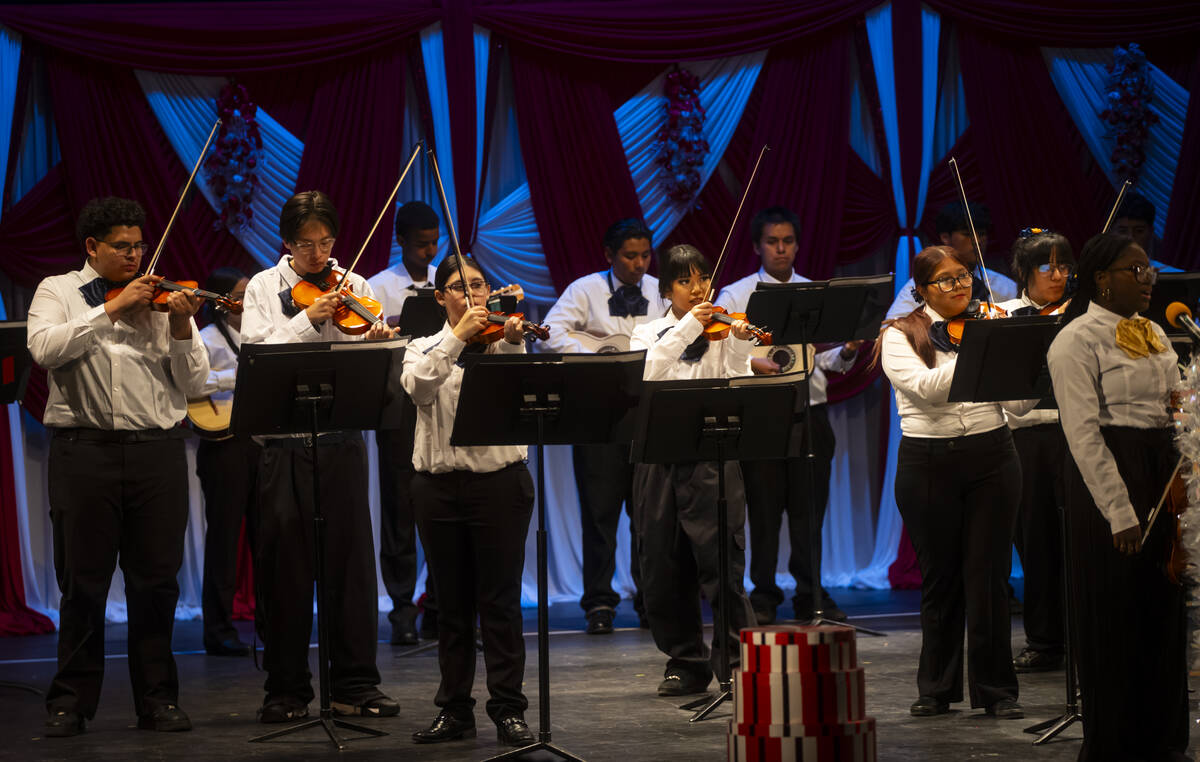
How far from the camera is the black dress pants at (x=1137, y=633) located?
385 centimetres

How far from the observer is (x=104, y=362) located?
190 inches

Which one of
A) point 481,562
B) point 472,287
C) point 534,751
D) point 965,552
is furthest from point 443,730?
point 965,552

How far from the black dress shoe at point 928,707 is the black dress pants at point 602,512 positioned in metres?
2.32

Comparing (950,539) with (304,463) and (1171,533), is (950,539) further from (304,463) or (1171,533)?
(304,463)

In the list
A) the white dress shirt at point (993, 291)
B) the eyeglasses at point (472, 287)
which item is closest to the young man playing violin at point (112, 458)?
the eyeglasses at point (472, 287)

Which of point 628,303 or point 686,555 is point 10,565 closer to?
point 628,303

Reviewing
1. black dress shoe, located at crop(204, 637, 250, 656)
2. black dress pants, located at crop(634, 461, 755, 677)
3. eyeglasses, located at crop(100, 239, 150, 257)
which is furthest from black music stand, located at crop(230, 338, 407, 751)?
black dress shoe, located at crop(204, 637, 250, 656)

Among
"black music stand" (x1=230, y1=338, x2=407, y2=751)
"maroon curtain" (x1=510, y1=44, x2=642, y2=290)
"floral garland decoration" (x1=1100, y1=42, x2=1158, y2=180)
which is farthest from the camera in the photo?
"floral garland decoration" (x1=1100, y1=42, x2=1158, y2=180)

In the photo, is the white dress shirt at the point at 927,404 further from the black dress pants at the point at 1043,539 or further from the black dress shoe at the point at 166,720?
the black dress shoe at the point at 166,720

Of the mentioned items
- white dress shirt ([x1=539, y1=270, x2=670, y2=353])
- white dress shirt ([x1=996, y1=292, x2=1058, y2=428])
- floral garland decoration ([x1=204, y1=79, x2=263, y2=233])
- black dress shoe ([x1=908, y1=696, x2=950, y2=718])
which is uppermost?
floral garland decoration ([x1=204, y1=79, x2=263, y2=233])

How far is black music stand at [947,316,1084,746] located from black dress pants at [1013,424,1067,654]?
1.19m

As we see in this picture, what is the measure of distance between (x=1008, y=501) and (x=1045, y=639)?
1190 mm

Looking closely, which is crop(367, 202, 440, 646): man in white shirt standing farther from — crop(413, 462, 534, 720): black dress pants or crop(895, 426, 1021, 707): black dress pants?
crop(895, 426, 1021, 707): black dress pants

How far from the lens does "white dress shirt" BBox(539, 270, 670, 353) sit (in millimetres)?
7070
